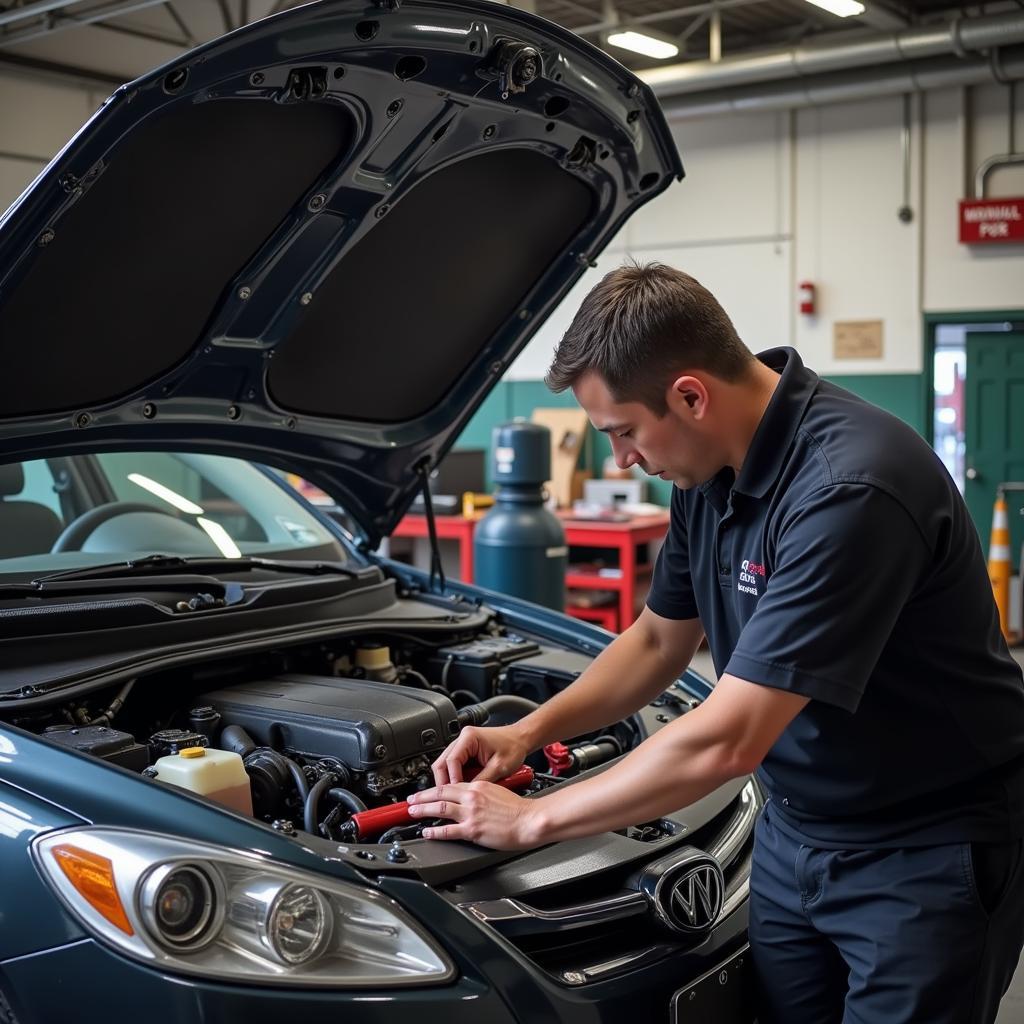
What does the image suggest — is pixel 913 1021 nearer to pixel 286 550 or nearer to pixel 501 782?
pixel 501 782

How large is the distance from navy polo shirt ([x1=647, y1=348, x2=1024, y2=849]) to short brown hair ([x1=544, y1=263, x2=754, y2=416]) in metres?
0.11

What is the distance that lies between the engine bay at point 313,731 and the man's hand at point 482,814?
8cm

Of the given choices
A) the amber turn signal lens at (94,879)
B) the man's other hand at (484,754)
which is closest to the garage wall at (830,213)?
the man's other hand at (484,754)

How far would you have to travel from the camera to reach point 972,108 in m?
8.02

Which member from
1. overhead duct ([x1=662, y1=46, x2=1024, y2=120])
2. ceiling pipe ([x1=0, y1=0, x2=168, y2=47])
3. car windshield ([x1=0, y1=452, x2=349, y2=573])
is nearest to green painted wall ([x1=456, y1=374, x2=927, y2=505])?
overhead duct ([x1=662, y1=46, x2=1024, y2=120])

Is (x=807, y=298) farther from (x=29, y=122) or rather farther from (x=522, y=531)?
(x=29, y=122)

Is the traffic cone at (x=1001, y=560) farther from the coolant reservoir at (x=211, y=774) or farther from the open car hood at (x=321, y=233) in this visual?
the coolant reservoir at (x=211, y=774)

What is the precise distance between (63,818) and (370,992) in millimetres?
433

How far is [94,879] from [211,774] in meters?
0.36

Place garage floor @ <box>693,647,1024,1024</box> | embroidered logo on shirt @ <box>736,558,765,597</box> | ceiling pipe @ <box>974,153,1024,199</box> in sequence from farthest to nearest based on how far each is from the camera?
ceiling pipe @ <box>974,153,1024,199</box>, garage floor @ <box>693,647,1024,1024</box>, embroidered logo on shirt @ <box>736,558,765,597</box>

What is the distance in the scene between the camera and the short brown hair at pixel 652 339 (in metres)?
1.54

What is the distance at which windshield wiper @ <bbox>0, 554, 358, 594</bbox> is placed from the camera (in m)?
2.19

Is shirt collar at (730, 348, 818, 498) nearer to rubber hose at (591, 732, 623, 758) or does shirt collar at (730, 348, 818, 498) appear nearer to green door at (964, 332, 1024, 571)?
rubber hose at (591, 732, 623, 758)

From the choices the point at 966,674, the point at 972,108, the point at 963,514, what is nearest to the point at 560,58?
the point at 963,514
